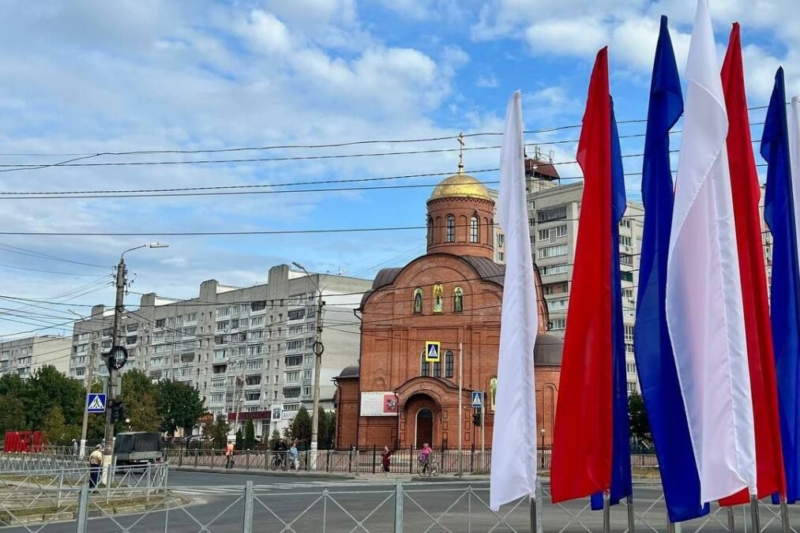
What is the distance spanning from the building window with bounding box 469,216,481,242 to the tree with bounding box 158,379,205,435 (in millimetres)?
42710

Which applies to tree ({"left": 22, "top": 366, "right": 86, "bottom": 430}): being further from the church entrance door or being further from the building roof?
the building roof

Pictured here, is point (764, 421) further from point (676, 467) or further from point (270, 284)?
point (270, 284)

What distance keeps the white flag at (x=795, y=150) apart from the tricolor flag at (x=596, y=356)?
202cm

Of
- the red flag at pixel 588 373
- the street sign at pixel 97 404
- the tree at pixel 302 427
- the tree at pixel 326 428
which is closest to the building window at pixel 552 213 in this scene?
the tree at pixel 326 428

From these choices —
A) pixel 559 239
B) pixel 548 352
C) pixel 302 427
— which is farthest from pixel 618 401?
pixel 559 239

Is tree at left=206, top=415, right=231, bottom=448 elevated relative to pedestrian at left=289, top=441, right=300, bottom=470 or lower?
elevated

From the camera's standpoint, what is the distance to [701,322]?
7.21 metres

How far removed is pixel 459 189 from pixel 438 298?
28.4 ft

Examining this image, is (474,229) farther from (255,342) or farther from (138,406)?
(255,342)

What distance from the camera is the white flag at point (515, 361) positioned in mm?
7727

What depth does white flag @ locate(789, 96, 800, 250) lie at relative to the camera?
8.74 m

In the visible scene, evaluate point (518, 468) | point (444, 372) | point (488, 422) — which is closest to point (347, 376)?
point (444, 372)

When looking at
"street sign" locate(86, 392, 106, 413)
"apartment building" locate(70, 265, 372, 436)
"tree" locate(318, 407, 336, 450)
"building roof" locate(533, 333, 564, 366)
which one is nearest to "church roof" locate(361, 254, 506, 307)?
"building roof" locate(533, 333, 564, 366)

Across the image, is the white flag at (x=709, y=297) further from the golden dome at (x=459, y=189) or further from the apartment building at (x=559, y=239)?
the apartment building at (x=559, y=239)
